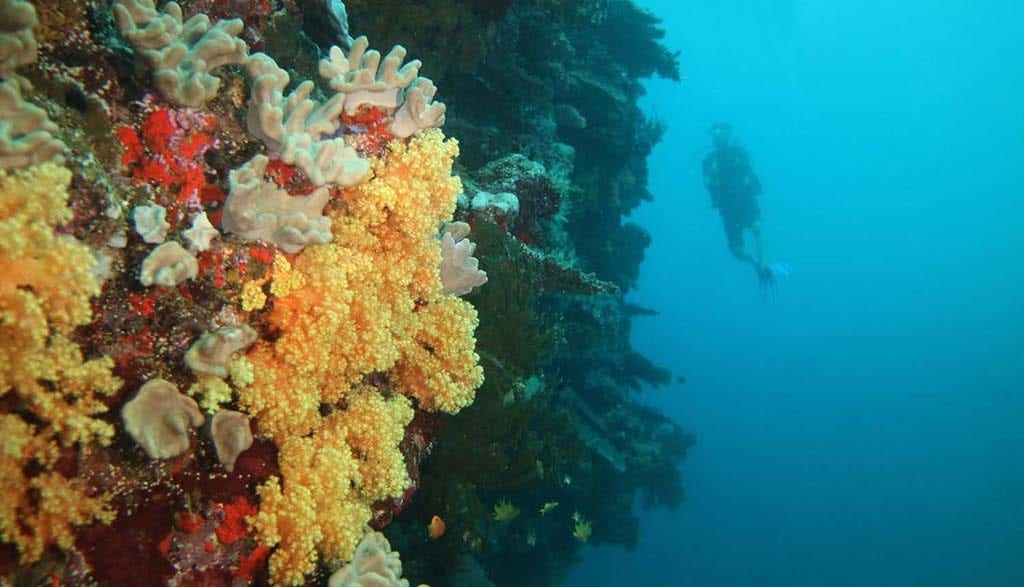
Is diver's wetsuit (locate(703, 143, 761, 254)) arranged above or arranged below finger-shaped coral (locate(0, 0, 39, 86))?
above

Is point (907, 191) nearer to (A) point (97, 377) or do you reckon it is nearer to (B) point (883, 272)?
(B) point (883, 272)

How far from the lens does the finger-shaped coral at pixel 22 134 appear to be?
1.56 meters

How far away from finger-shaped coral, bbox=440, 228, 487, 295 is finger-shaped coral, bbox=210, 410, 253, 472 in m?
1.38

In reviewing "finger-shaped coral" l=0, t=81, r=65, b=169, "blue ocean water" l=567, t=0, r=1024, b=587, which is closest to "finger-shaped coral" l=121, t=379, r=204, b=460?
"finger-shaped coral" l=0, t=81, r=65, b=169

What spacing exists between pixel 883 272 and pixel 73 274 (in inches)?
5297

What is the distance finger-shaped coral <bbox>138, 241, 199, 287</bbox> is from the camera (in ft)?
6.16

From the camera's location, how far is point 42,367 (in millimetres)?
1616

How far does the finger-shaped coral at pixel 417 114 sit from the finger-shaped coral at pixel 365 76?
0.07 metres

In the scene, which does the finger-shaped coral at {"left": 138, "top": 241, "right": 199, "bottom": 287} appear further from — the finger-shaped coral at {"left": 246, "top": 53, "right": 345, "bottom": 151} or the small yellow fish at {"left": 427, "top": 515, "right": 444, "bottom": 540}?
the small yellow fish at {"left": 427, "top": 515, "right": 444, "bottom": 540}

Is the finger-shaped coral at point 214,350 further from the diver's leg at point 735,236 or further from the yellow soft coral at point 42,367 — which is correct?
the diver's leg at point 735,236

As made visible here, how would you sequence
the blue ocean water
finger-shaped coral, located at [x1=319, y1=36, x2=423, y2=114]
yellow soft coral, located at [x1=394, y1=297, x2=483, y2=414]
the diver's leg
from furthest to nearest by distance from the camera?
the blue ocean water < the diver's leg < yellow soft coral, located at [x1=394, y1=297, x2=483, y2=414] < finger-shaped coral, located at [x1=319, y1=36, x2=423, y2=114]

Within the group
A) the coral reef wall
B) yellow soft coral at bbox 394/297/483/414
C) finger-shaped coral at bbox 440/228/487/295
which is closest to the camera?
the coral reef wall

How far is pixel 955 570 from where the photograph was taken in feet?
129

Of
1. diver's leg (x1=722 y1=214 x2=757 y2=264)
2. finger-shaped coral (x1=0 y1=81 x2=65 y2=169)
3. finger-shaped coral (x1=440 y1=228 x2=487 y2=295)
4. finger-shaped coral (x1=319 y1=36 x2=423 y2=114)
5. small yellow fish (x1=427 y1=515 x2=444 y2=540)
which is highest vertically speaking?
diver's leg (x1=722 y1=214 x2=757 y2=264)
